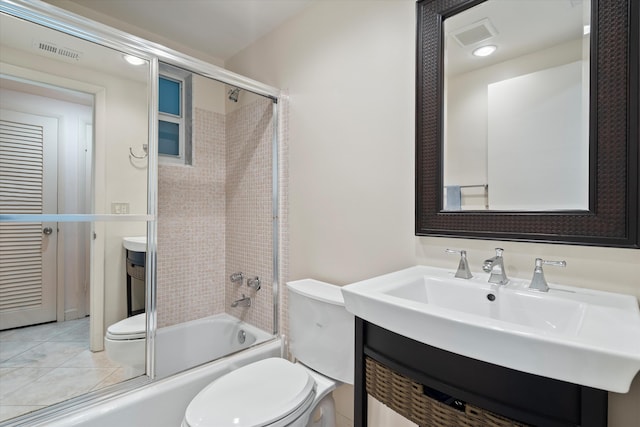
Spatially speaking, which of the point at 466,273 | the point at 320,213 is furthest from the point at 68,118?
the point at 466,273

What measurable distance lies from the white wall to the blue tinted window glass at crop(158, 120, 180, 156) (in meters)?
0.74

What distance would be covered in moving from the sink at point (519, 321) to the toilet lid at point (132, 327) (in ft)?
3.81

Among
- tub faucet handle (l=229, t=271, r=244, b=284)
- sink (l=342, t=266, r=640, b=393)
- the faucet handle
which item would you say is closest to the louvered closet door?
tub faucet handle (l=229, t=271, r=244, b=284)

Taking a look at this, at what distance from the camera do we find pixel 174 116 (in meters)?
1.91

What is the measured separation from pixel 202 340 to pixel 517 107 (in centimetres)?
231

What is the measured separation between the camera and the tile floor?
1.34 metres

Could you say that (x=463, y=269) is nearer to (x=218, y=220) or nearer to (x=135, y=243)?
(x=135, y=243)

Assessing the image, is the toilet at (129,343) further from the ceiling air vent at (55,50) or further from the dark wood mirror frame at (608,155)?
the dark wood mirror frame at (608,155)

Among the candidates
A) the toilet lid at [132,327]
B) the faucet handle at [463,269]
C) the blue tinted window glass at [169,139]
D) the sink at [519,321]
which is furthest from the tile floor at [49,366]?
the faucet handle at [463,269]

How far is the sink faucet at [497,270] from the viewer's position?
0.97 m

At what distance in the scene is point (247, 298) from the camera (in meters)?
2.17

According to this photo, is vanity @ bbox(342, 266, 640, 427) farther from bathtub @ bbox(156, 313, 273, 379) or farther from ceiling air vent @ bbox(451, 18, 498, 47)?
bathtub @ bbox(156, 313, 273, 379)

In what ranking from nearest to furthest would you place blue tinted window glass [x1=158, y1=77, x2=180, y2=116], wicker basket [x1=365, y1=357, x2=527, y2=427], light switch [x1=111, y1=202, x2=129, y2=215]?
wicker basket [x1=365, y1=357, x2=527, y2=427]
light switch [x1=111, y1=202, x2=129, y2=215]
blue tinted window glass [x1=158, y1=77, x2=180, y2=116]

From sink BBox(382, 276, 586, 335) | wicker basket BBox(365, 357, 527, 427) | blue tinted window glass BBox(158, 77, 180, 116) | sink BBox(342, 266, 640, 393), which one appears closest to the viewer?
sink BBox(342, 266, 640, 393)
